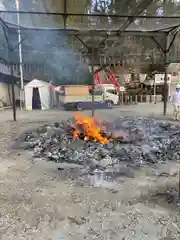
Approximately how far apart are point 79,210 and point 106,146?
2.49m

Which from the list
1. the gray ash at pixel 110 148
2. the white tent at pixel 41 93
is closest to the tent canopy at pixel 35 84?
the white tent at pixel 41 93

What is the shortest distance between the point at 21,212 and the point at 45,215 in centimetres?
31

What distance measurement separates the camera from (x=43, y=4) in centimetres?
561

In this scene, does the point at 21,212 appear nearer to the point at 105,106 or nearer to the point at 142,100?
the point at 105,106

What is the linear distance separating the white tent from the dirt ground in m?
9.90

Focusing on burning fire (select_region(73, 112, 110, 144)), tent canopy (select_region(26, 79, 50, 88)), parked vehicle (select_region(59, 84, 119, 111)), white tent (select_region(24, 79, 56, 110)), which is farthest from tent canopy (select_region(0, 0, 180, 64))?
parked vehicle (select_region(59, 84, 119, 111))

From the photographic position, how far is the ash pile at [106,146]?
4453 mm

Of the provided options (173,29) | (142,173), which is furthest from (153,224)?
(173,29)

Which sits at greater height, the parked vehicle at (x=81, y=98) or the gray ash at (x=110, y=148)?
the parked vehicle at (x=81, y=98)

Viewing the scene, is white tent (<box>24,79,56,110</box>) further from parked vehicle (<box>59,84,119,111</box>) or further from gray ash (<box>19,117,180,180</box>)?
gray ash (<box>19,117,180,180</box>)

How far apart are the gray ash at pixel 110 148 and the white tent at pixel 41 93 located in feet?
24.2

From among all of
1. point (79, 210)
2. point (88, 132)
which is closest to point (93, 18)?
point (88, 132)

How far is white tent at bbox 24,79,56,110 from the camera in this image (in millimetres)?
13434

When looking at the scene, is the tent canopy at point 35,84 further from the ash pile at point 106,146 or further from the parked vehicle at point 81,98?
the ash pile at point 106,146
